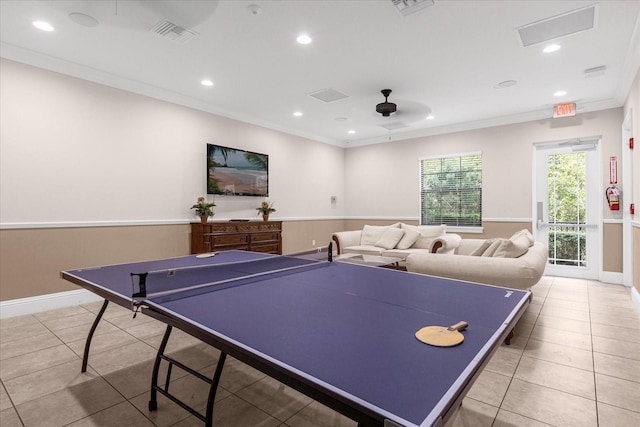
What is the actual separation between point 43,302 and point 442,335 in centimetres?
459

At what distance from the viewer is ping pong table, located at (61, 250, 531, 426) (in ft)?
2.49

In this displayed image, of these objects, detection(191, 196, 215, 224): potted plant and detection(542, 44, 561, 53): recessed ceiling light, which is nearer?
detection(542, 44, 561, 53): recessed ceiling light

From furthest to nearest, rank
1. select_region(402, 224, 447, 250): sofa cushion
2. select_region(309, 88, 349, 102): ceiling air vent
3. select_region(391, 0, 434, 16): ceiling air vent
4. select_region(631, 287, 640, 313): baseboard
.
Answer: select_region(402, 224, 447, 250): sofa cushion, select_region(309, 88, 349, 102): ceiling air vent, select_region(631, 287, 640, 313): baseboard, select_region(391, 0, 434, 16): ceiling air vent

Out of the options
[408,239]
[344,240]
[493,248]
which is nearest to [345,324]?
[493,248]

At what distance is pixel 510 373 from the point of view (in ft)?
7.73

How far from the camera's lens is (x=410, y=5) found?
9.26 ft

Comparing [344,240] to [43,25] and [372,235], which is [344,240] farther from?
[43,25]

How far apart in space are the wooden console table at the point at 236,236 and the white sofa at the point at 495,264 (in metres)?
2.88

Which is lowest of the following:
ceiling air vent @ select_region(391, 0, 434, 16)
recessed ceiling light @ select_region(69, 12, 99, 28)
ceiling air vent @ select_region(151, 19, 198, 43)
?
ceiling air vent @ select_region(151, 19, 198, 43)

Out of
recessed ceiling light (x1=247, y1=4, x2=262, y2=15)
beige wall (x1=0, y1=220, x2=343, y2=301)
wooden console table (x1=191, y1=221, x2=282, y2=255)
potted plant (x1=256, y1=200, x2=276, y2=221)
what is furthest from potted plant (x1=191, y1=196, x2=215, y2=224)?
recessed ceiling light (x1=247, y1=4, x2=262, y2=15)

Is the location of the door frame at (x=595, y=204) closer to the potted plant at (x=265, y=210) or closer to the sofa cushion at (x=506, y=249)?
the sofa cushion at (x=506, y=249)

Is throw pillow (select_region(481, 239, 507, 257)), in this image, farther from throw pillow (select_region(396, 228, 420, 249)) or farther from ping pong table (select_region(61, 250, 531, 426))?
throw pillow (select_region(396, 228, 420, 249))

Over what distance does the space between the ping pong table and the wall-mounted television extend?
3.43 m

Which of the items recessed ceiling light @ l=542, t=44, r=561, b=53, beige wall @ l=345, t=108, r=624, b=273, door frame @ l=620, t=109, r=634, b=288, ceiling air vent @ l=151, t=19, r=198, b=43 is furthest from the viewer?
beige wall @ l=345, t=108, r=624, b=273
